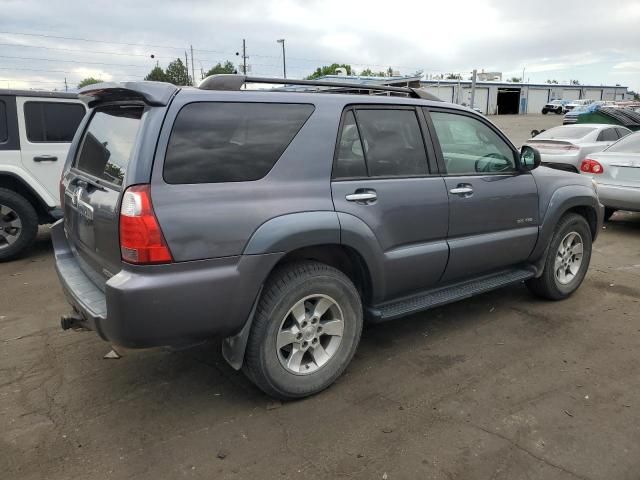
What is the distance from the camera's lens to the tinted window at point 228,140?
→ 268 centimetres

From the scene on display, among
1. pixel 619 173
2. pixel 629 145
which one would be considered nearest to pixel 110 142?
pixel 619 173

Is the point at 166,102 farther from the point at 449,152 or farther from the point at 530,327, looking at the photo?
the point at 530,327

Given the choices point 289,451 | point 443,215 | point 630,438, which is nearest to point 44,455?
point 289,451

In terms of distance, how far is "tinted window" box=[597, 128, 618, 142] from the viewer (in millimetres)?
11141

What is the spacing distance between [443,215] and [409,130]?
65 cm

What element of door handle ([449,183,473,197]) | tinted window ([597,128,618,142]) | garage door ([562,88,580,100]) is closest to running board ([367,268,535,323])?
door handle ([449,183,473,197])

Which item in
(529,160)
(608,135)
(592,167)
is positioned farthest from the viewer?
(608,135)

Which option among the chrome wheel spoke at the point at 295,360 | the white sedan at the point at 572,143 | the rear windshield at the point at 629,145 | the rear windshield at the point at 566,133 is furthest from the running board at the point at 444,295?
the rear windshield at the point at 566,133

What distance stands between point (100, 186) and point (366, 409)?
2012 millimetres

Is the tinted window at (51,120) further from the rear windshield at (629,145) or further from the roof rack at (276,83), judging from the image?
the rear windshield at (629,145)

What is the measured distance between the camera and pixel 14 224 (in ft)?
20.4

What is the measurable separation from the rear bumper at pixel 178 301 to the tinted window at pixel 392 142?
105cm

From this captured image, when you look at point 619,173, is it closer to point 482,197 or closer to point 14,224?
point 482,197

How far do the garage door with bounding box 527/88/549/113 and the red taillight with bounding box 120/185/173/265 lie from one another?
70.8 meters
